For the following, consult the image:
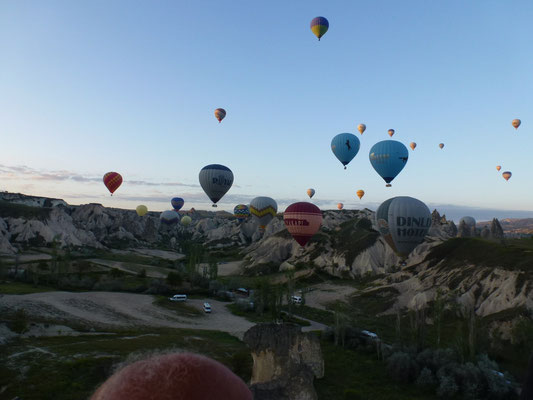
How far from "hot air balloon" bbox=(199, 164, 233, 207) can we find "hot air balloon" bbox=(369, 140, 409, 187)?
25.9 meters

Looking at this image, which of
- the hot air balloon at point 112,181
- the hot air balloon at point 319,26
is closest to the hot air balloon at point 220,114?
the hot air balloon at point 319,26

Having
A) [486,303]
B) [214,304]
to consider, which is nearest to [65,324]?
[214,304]

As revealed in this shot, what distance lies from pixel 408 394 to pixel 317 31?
52.2 m

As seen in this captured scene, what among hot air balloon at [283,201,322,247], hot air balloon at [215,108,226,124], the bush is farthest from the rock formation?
hot air balloon at [215,108,226,124]

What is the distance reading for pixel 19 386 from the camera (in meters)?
19.5

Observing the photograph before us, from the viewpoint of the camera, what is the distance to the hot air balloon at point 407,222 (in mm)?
45344

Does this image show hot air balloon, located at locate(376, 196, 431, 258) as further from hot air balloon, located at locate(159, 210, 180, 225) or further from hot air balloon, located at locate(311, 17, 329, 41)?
hot air balloon, located at locate(159, 210, 180, 225)

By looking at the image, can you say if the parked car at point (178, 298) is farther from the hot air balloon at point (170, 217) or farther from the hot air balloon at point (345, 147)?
the hot air balloon at point (170, 217)

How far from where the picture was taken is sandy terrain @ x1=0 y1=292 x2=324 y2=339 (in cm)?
3712

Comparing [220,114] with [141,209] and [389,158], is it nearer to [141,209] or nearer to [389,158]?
[389,158]

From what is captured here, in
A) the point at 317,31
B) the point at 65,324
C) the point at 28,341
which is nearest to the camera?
the point at 28,341

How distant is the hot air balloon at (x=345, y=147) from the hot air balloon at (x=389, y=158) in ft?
20.6

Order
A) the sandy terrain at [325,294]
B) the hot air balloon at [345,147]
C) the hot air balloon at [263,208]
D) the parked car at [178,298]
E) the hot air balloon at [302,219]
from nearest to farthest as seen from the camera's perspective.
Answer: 1. the parked car at [178,298]
2. the hot air balloon at [302,219]
3. the sandy terrain at [325,294]
4. the hot air balloon at [345,147]
5. the hot air balloon at [263,208]

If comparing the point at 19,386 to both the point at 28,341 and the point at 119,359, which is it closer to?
the point at 119,359
